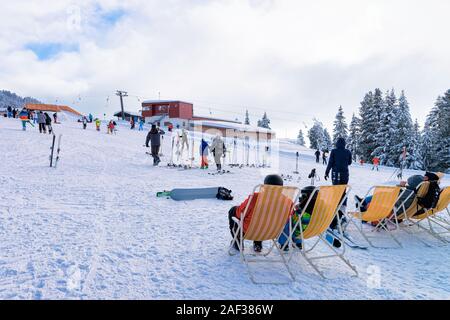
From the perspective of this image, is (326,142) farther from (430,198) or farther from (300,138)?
(430,198)

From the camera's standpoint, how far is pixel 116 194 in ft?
27.0

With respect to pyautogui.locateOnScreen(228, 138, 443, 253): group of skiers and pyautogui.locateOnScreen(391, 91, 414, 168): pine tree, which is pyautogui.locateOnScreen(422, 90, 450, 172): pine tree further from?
pyautogui.locateOnScreen(228, 138, 443, 253): group of skiers

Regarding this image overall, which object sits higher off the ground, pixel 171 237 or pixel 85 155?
pixel 85 155

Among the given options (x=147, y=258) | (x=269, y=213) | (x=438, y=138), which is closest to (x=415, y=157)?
(x=438, y=138)

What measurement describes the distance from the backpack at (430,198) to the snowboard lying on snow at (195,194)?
4485 mm

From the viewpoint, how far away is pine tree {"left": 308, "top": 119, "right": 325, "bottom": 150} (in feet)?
225

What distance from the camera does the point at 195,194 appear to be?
26.9 feet

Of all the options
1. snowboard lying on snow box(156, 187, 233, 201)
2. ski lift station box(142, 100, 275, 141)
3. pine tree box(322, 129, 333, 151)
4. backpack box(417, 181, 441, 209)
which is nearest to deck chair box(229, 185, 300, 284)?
backpack box(417, 181, 441, 209)

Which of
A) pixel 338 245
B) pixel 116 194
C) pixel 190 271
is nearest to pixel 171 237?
pixel 190 271

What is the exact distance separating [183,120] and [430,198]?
176 ft

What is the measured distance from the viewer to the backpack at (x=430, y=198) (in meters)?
5.54
